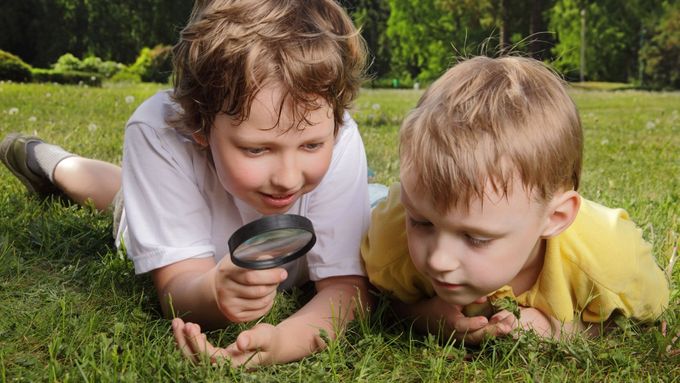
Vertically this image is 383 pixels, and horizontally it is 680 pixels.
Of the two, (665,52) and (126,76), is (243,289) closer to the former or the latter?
(126,76)

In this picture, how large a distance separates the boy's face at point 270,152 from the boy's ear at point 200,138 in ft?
0.30

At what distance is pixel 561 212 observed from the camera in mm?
2330

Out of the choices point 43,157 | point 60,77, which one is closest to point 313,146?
point 43,157

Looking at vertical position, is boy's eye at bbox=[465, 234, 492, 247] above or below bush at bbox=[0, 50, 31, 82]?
above

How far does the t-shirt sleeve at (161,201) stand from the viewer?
270cm

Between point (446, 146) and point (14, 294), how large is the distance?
5.46 ft

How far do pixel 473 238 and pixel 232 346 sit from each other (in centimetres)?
77

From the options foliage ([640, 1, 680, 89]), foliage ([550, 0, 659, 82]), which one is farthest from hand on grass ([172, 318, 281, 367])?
foliage ([550, 0, 659, 82])

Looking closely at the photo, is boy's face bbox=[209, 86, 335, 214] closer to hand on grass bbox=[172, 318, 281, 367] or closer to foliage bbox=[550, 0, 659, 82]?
hand on grass bbox=[172, 318, 281, 367]

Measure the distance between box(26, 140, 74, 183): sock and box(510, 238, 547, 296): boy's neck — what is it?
265 cm

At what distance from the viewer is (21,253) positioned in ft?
10.5

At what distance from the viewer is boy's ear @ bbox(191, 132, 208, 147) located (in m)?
2.67

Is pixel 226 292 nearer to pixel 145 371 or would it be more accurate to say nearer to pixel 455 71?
pixel 145 371

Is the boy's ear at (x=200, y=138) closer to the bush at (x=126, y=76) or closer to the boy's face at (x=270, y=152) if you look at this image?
the boy's face at (x=270, y=152)
